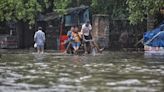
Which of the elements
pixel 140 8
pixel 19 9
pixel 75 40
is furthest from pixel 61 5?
pixel 75 40

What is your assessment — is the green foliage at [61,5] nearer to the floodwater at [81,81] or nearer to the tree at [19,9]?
the tree at [19,9]

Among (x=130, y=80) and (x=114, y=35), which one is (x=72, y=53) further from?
(x=130, y=80)

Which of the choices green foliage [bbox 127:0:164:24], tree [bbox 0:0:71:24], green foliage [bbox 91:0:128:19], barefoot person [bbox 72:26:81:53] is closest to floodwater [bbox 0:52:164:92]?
barefoot person [bbox 72:26:81:53]

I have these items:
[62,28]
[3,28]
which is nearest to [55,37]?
[62,28]

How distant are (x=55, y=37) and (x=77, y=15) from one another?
293cm

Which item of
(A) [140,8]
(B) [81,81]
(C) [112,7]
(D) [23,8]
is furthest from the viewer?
(C) [112,7]

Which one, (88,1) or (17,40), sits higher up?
(88,1)

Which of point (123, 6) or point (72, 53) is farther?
point (123, 6)

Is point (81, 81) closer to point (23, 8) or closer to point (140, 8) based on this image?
point (140, 8)

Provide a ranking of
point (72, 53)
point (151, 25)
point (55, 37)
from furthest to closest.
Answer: point (55, 37), point (151, 25), point (72, 53)

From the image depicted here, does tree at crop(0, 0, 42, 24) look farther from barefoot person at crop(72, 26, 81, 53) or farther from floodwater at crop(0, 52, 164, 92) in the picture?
floodwater at crop(0, 52, 164, 92)

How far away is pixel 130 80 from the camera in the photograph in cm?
1125

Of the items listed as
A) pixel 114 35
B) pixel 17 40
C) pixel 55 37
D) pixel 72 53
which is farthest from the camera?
pixel 17 40

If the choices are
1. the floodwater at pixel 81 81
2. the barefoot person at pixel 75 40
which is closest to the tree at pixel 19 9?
the barefoot person at pixel 75 40
